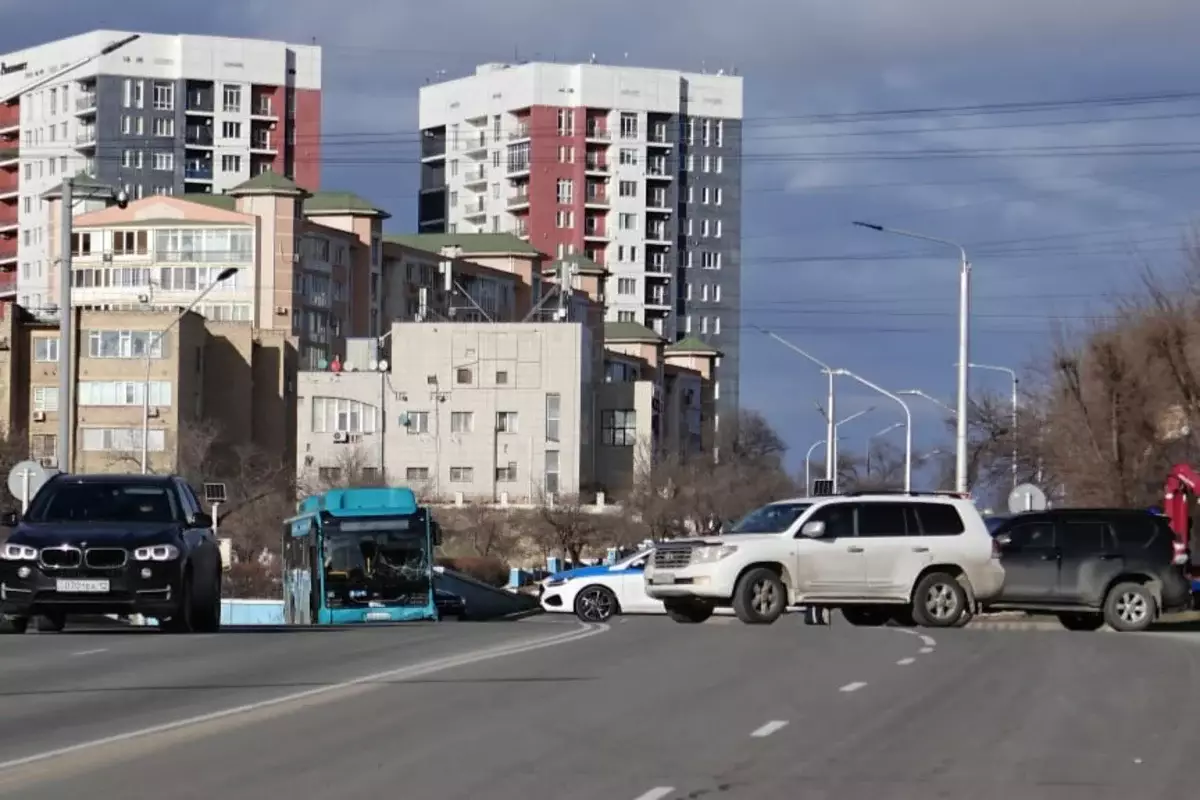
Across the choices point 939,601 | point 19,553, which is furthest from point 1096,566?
point 19,553

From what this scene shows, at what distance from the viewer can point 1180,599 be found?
3381 cm

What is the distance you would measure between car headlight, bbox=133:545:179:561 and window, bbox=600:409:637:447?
105864 millimetres

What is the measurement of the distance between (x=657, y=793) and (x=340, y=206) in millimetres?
130333

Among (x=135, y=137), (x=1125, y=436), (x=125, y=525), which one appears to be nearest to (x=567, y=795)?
(x=125, y=525)

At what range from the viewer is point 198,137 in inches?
6737

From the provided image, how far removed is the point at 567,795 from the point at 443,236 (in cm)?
15166

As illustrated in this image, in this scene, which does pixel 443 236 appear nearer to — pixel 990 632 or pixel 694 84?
pixel 694 84

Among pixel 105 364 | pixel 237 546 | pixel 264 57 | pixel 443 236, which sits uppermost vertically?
pixel 264 57

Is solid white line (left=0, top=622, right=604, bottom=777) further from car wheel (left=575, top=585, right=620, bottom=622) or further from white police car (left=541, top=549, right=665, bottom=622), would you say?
car wheel (left=575, top=585, right=620, bottom=622)

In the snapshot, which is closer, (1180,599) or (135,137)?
(1180,599)

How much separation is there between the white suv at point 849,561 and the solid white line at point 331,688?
3295 millimetres

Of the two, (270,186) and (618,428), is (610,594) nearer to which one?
(618,428)

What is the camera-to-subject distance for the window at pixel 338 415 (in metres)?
122

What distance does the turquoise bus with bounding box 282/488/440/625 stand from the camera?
4509 cm
